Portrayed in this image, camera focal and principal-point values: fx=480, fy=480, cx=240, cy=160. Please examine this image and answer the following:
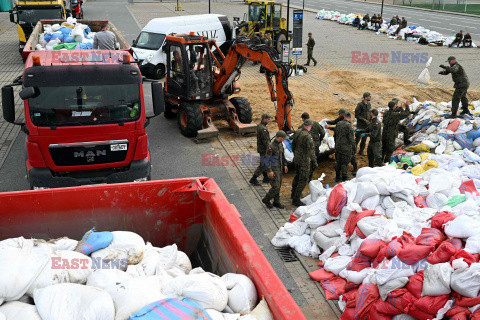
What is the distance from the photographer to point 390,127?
405 inches

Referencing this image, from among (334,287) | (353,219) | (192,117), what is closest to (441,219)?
(353,219)

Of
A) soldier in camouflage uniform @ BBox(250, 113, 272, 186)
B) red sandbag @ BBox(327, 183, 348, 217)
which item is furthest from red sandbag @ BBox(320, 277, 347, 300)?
soldier in camouflage uniform @ BBox(250, 113, 272, 186)

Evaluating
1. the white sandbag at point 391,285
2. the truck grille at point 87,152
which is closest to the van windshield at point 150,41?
the truck grille at point 87,152

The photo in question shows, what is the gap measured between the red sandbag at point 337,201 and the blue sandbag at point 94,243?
12.9 feet

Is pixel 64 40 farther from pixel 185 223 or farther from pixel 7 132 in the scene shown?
pixel 185 223

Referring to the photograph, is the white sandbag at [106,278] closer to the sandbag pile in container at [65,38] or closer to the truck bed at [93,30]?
the truck bed at [93,30]

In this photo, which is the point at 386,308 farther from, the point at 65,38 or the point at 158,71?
the point at 158,71

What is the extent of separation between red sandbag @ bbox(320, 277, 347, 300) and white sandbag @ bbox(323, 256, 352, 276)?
13 centimetres

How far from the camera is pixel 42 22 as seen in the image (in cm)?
1409

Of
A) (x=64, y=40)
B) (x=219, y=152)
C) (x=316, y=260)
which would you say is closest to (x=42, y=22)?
(x=64, y=40)

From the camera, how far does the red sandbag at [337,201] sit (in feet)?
23.8

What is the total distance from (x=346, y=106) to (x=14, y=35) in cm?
2104

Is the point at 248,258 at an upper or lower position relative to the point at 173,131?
upper

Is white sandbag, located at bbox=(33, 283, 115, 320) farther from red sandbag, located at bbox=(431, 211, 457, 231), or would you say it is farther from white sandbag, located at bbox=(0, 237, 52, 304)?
red sandbag, located at bbox=(431, 211, 457, 231)
